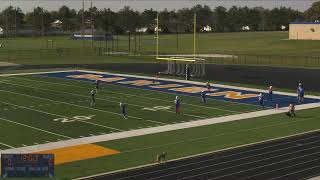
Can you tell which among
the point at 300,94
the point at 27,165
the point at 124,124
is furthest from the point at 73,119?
the point at 300,94

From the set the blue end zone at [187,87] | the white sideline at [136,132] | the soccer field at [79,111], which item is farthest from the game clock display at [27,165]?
the blue end zone at [187,87]

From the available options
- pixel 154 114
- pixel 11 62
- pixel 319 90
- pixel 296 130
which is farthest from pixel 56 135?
pixel 11 62

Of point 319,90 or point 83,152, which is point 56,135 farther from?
point 319,90

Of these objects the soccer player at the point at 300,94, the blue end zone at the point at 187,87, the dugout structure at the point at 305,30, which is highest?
the dugout structure at the point at 305,30

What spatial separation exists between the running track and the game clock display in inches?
122

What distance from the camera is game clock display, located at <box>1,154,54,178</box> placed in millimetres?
16828

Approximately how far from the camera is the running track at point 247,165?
19812 millimetres

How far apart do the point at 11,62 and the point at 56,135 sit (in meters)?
48.4

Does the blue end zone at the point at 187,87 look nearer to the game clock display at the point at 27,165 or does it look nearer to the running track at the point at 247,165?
the running track at the point at 247,165

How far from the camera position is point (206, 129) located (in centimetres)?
2859

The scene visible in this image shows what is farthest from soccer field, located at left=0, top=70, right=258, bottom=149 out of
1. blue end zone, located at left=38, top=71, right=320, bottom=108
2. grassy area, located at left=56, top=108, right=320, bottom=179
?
grassy area, located at left=56, top=108, right=320, bottom=179

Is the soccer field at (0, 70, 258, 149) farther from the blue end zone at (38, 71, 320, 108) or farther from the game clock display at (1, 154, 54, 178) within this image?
the game clock display at (1, 154, 54, 178)

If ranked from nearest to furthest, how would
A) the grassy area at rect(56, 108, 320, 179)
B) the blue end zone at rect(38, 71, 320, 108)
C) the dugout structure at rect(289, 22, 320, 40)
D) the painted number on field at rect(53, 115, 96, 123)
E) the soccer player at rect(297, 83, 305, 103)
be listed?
the grassy area at rect(56, 108, 320, 179)
the painted number on field at rect(53, 115, 96, 123)
the soccer player at rect(297, 83, 305, 103)
the blue end zone at rect(38, 71, 320, 108)
the dugout structure at rect(289, 22, 320, 40)

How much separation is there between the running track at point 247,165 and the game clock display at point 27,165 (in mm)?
3097
